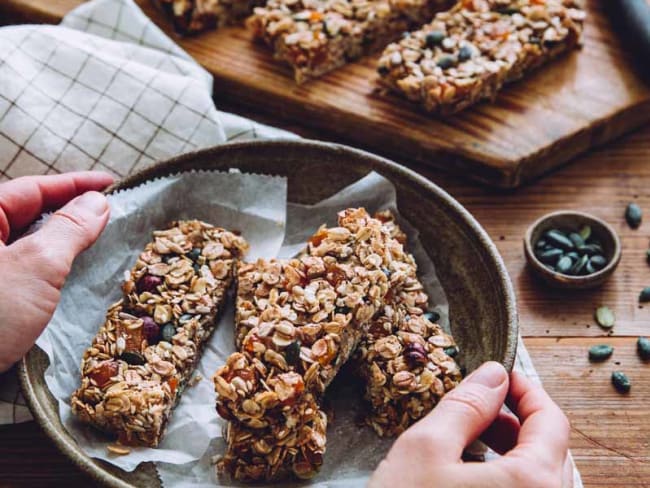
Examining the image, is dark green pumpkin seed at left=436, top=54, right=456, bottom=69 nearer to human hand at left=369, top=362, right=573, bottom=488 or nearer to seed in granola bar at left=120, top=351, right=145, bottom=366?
human hand at left=369, top=362, right=573, bottom=488

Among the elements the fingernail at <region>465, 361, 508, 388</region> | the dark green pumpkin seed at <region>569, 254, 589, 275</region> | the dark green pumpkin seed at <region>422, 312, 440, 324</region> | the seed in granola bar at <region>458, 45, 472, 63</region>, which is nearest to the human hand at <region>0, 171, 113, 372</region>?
the dark green pumpkin seed at <region>422, 312, 440, 324</region>

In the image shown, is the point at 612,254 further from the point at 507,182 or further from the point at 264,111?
the point at 264,111

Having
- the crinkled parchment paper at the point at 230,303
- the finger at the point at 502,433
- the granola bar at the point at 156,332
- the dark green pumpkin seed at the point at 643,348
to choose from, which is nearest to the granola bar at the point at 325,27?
the crinkled parchment paper at the point at 230,303

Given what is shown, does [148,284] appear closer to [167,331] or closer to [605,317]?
[167,331]

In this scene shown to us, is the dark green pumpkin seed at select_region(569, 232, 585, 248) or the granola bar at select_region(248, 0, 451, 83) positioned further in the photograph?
the granola bar at select_region(248, 0, 451, 83)

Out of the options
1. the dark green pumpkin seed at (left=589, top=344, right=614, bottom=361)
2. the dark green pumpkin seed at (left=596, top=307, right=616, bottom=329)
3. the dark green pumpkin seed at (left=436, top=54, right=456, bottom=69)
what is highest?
the dark green pumpkin seed at (left=436, top=54, right=456, bottom=69)

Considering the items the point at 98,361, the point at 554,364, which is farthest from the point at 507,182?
the point at 98,361
